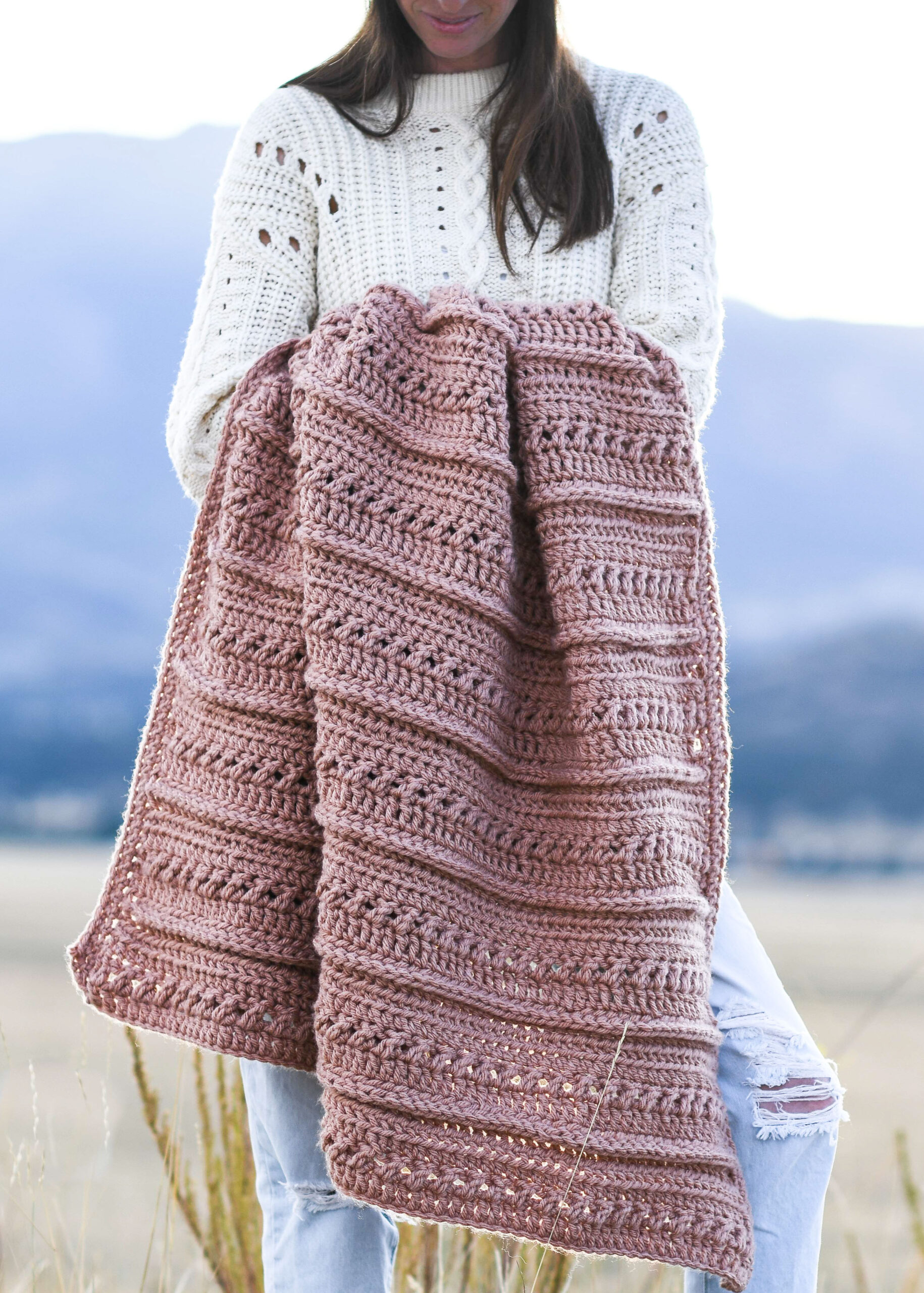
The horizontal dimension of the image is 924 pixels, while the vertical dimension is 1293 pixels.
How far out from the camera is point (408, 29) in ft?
4.90

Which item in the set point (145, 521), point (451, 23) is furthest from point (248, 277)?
point (145, 521)

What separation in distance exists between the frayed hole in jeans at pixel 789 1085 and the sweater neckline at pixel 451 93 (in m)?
1.11

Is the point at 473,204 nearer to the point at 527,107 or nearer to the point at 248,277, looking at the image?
the point at 527,107

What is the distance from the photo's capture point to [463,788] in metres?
1.11

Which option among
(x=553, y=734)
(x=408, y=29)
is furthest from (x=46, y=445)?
(x=553, y=734)

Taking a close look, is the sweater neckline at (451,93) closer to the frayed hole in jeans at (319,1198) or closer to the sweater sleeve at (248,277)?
the sweater sleeve at (248,277)

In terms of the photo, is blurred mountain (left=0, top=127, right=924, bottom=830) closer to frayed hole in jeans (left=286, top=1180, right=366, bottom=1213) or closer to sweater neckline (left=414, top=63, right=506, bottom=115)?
sweater neckline (left=414, top=63, right=506, bottom=115)

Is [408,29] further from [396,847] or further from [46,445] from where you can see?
[46,445]

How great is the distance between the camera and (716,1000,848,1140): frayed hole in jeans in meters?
1.12

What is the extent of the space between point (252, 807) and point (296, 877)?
0.08 metres

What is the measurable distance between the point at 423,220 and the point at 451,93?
196 mm

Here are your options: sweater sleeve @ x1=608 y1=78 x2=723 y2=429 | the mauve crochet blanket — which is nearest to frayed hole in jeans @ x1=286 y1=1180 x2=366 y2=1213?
the mauve crochet blanket

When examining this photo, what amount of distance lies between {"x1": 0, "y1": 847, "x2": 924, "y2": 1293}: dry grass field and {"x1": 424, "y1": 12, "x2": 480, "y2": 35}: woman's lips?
1118 mm

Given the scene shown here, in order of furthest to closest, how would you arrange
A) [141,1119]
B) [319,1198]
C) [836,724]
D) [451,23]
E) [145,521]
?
[836,724]
[145,521]
[141,1119]
[451,23]
[319,1198]
